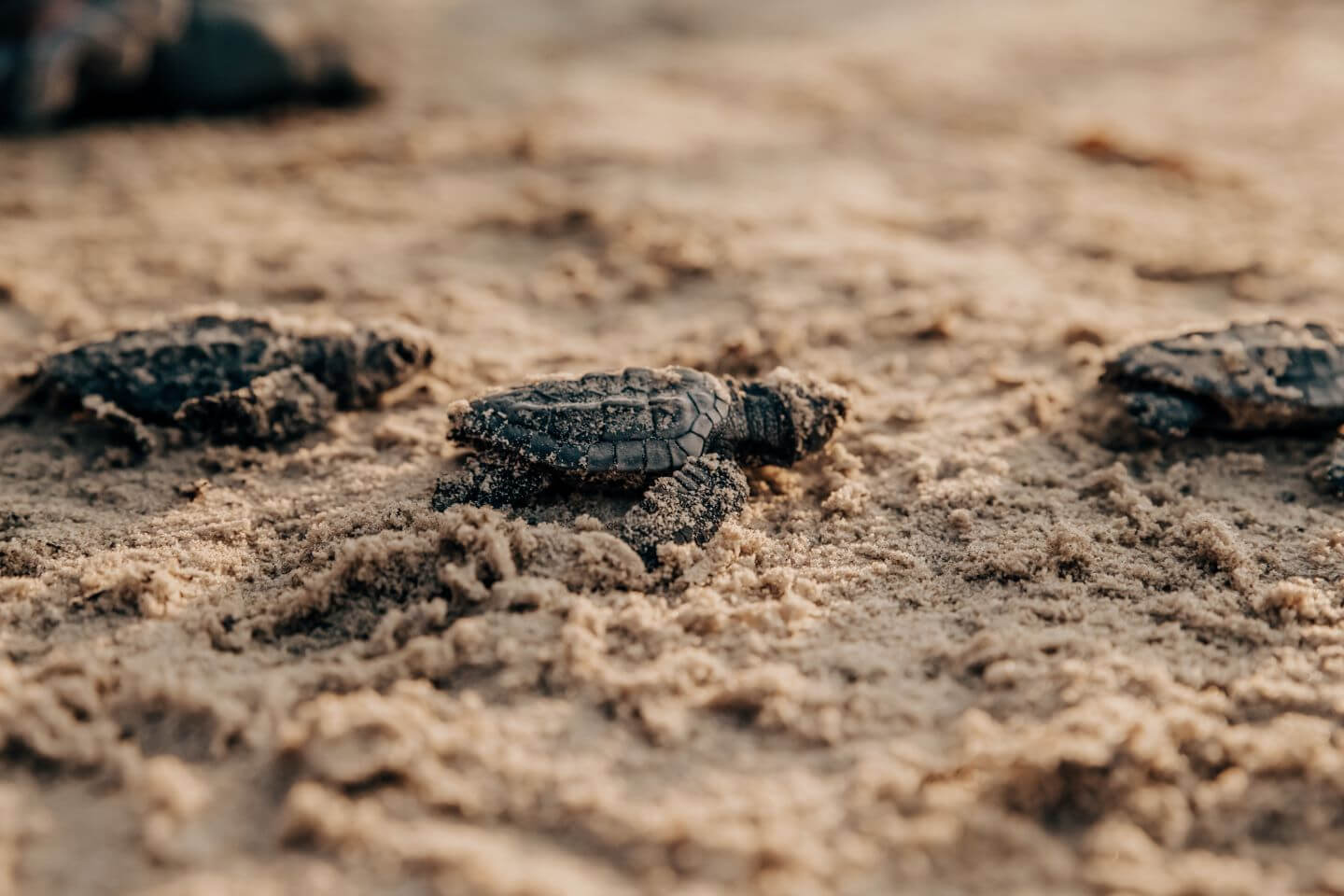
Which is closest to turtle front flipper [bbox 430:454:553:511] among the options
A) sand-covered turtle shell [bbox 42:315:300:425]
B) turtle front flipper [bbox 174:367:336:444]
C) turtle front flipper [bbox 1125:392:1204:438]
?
turtle front flipper [bbox 174:367:336:444]

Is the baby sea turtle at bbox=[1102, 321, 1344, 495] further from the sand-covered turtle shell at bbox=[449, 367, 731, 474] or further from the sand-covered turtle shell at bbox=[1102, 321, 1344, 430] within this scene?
the sand-covered turtle shell at bbox=[449, 367, 731, 474]

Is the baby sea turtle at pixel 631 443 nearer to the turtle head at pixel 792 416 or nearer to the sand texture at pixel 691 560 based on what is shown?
the turtle head at pixel 792 416

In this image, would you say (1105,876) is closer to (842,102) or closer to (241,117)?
(842,102)

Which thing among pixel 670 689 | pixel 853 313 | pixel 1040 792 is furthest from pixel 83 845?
pixel 853 313

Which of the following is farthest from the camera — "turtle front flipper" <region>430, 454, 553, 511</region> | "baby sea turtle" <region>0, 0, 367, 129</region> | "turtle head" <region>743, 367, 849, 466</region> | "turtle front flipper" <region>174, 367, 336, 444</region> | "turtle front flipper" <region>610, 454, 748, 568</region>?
"baby sea turtle" <region>0, 0, 367, 129</region>

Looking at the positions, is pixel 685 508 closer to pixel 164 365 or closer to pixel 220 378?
pixel 220 378

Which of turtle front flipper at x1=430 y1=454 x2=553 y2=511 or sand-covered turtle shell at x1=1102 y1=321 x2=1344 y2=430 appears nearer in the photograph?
turtle front flipper at x1=430 y1=454 x2=553 y2=511

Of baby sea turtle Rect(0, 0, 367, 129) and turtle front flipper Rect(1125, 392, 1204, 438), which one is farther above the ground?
baby sea turtle Rect(0, 0, 367, 129)
